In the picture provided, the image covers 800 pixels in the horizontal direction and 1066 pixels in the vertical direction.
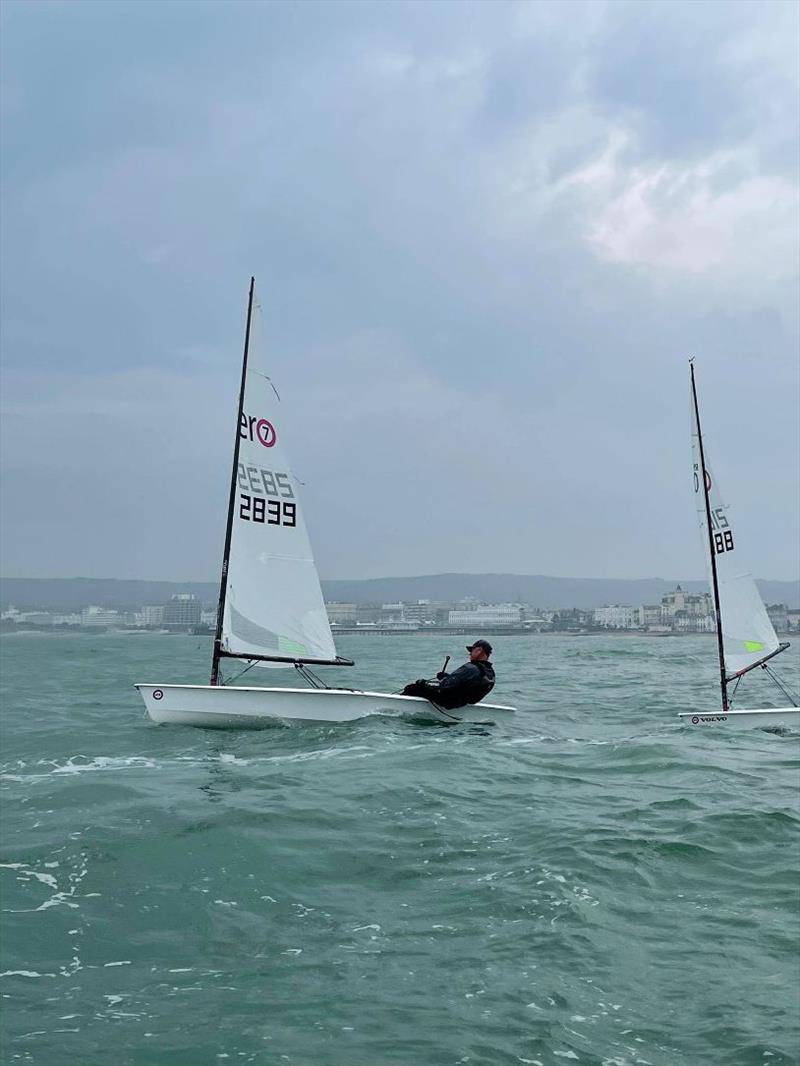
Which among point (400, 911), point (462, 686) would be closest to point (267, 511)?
point (462, 686)

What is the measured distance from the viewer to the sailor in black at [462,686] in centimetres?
1817

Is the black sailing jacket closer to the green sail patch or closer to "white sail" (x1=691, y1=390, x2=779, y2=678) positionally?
the green sail patch

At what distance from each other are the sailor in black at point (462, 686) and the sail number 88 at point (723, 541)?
6.65 meters

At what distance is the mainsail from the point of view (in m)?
19.2

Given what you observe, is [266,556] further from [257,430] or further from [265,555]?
[257,430]

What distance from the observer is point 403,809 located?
34.2 ft

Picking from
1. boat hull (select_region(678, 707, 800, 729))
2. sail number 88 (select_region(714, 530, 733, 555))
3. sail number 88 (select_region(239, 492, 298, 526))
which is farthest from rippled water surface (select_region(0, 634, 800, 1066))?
sail number 88 (select_region(714, 530, 733, 555))

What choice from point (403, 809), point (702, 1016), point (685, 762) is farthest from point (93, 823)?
point (685, 762)

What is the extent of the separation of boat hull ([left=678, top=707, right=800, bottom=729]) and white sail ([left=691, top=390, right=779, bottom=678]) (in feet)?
7.49

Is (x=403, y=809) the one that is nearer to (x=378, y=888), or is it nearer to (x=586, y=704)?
(x=378, y=888)

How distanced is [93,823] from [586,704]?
1799 centimetres

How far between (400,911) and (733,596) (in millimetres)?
16518

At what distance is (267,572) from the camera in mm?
19547

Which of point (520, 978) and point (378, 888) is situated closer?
point (520, 978)
